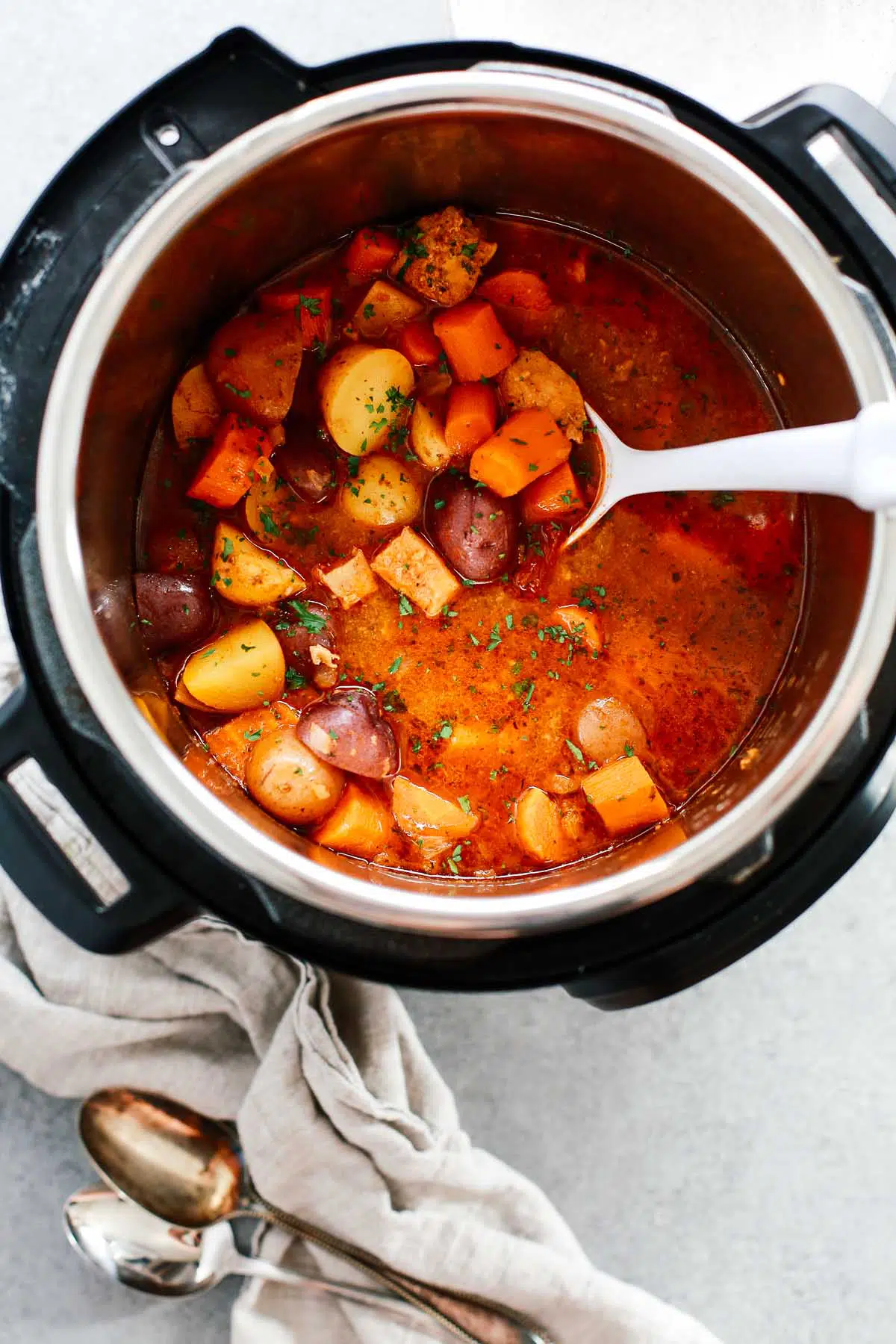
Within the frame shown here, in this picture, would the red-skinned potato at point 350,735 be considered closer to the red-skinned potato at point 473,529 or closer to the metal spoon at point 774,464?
the red-skinned potato at point 473,529

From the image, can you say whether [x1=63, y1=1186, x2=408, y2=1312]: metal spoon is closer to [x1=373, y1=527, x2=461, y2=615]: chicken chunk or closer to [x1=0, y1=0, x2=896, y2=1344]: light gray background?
[x1=0, y1=0, x2=896, y2=1344]: light gray background

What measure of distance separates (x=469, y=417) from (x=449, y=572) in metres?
0.18

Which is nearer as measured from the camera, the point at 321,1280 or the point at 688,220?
the point at 688,220

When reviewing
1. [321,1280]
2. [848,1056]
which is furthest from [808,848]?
[321,1280]

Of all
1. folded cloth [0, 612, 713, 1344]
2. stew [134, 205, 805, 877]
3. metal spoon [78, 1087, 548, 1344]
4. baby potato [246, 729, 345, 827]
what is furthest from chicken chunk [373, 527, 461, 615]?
metal spoon [78, 1087, 548, 1344]

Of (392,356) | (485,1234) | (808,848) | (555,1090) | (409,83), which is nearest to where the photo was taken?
(409,83)

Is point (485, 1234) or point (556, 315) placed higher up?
point (556, 315)

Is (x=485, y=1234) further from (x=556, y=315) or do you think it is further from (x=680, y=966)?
(x=556, y=315)

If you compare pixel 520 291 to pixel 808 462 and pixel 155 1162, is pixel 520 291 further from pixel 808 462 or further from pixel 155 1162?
pixel 155 1162

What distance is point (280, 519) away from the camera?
4.23 feet

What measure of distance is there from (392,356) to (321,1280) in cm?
115

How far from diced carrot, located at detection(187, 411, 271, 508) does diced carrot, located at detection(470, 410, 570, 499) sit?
0.82 feet

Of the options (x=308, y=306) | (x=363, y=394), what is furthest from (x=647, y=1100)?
(x=308, y=306)

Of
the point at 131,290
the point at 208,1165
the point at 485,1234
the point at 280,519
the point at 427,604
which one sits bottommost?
the point at 485,1234
